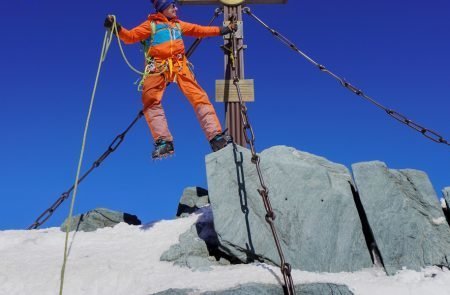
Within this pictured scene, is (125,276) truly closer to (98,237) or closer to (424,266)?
(98,237)

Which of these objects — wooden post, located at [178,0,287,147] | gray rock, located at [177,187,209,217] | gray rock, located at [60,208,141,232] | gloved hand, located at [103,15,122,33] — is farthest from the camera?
gray rock, located at [177,187,209,217]

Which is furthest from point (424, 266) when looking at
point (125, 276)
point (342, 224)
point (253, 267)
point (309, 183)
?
point (125, 276)

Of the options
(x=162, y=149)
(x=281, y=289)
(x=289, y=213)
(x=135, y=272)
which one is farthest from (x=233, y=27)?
(x=281, y=289)

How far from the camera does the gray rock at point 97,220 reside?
691 centimetres

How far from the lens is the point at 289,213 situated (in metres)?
5.05

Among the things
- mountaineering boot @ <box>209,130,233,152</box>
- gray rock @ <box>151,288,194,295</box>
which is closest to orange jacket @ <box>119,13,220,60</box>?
mountaineering boot @ <box>209,130,233,152</box>

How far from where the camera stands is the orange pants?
6.43m

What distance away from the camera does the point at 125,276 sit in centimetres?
493

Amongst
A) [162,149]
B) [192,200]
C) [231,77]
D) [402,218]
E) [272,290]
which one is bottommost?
[272,290]

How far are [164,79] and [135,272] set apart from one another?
272 cm

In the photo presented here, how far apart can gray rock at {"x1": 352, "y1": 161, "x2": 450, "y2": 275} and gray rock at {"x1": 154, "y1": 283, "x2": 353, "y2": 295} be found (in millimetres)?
809

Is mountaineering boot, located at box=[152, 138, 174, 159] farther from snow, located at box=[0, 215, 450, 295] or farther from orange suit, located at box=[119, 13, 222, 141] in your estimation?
snow, located at box=[0, 215, 450, 295]

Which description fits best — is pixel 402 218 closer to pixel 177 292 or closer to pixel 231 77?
pixel 177 292

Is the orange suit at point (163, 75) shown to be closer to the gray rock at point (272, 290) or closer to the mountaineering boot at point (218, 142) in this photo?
the mountaineering boot at point (218, 142)
